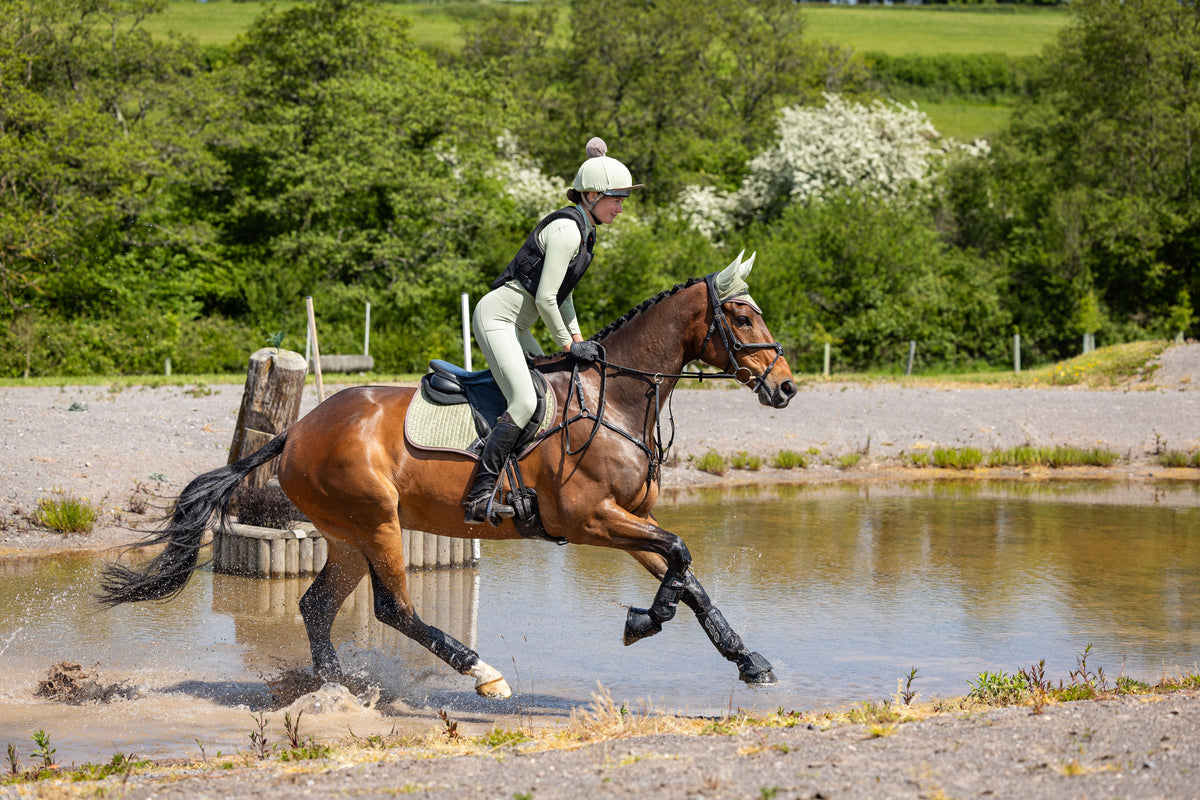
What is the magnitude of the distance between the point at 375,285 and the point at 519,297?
2902cm

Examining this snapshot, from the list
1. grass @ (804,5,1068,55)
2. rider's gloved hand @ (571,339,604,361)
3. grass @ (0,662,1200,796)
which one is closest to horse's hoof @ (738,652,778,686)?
grass @ (0,662,1200,796)

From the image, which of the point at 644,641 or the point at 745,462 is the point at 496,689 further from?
the point at 745,462

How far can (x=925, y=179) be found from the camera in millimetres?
44281

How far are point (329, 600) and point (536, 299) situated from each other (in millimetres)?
2514

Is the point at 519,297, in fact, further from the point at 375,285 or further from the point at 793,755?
the point at 375,285

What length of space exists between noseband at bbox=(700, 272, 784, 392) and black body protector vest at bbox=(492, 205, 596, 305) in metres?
0.77

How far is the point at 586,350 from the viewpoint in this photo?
6.87 meters

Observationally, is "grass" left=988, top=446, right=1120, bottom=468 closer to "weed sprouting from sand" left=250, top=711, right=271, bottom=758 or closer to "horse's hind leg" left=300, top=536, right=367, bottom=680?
"horse's hind leg" left=300, top=536, right=367, bottom=680

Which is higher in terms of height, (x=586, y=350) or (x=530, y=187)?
(x=530, y=187)

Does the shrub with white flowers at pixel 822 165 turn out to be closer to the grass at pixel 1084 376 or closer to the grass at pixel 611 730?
the grass at pixel 1084 376

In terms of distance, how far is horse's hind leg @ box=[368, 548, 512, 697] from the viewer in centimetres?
694

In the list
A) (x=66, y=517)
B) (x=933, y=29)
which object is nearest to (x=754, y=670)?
(x=66, y=517)

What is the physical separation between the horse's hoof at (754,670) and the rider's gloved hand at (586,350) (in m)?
2.06

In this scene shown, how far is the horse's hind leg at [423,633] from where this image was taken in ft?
22.8
